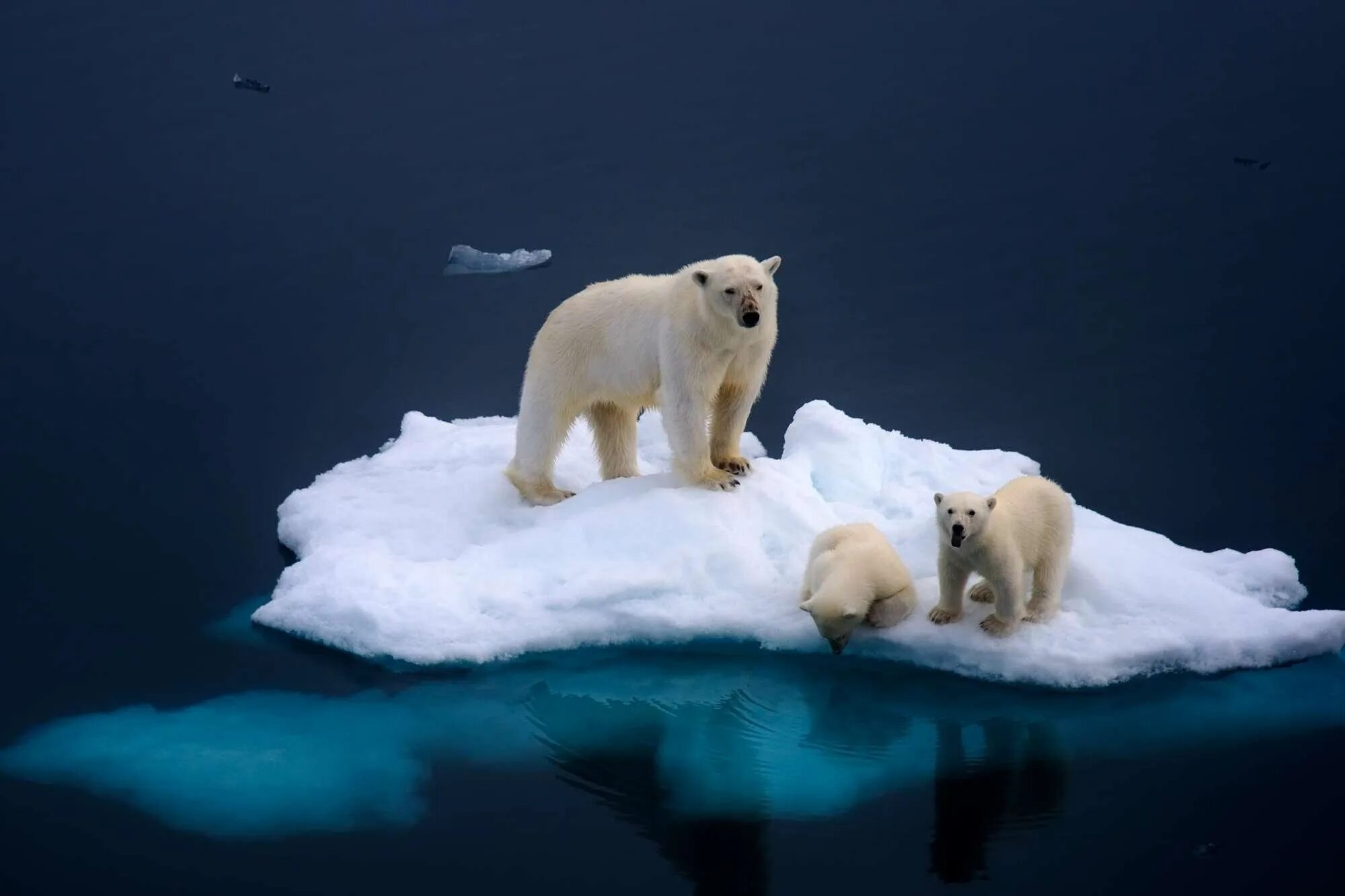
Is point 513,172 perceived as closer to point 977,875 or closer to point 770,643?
point 770,643

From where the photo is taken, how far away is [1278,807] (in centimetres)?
523

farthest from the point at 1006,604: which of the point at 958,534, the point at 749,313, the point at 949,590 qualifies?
the point at 749,313

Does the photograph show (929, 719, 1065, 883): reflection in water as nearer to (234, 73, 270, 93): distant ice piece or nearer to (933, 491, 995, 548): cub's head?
(933, 491, 995, 548): cub's head

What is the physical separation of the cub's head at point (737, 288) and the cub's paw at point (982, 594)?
1.46 meters

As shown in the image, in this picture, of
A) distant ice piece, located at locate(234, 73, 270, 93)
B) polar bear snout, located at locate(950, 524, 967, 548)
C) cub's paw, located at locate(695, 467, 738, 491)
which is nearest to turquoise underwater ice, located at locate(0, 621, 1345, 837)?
polar bear snout, located at locate(950, 524, 967, 548)

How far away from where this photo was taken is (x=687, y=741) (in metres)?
5.75

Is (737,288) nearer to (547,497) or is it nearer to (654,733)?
(547,497)

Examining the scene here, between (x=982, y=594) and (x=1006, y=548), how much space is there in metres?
0.49

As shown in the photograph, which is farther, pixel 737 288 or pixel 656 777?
pixel 737 288

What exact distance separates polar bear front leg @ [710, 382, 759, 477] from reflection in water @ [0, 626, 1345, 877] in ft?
3.77

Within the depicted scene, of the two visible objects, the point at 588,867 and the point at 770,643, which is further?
the point at 770,643

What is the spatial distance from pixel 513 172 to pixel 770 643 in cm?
534

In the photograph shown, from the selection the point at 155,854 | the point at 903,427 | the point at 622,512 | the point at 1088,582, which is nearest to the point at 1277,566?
the point at 1088,582

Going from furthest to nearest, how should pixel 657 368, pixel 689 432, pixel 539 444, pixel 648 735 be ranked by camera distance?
1. pixel 539 444
2. pixel 657 368
3. pixel 689 432
4. pixel 648 735
